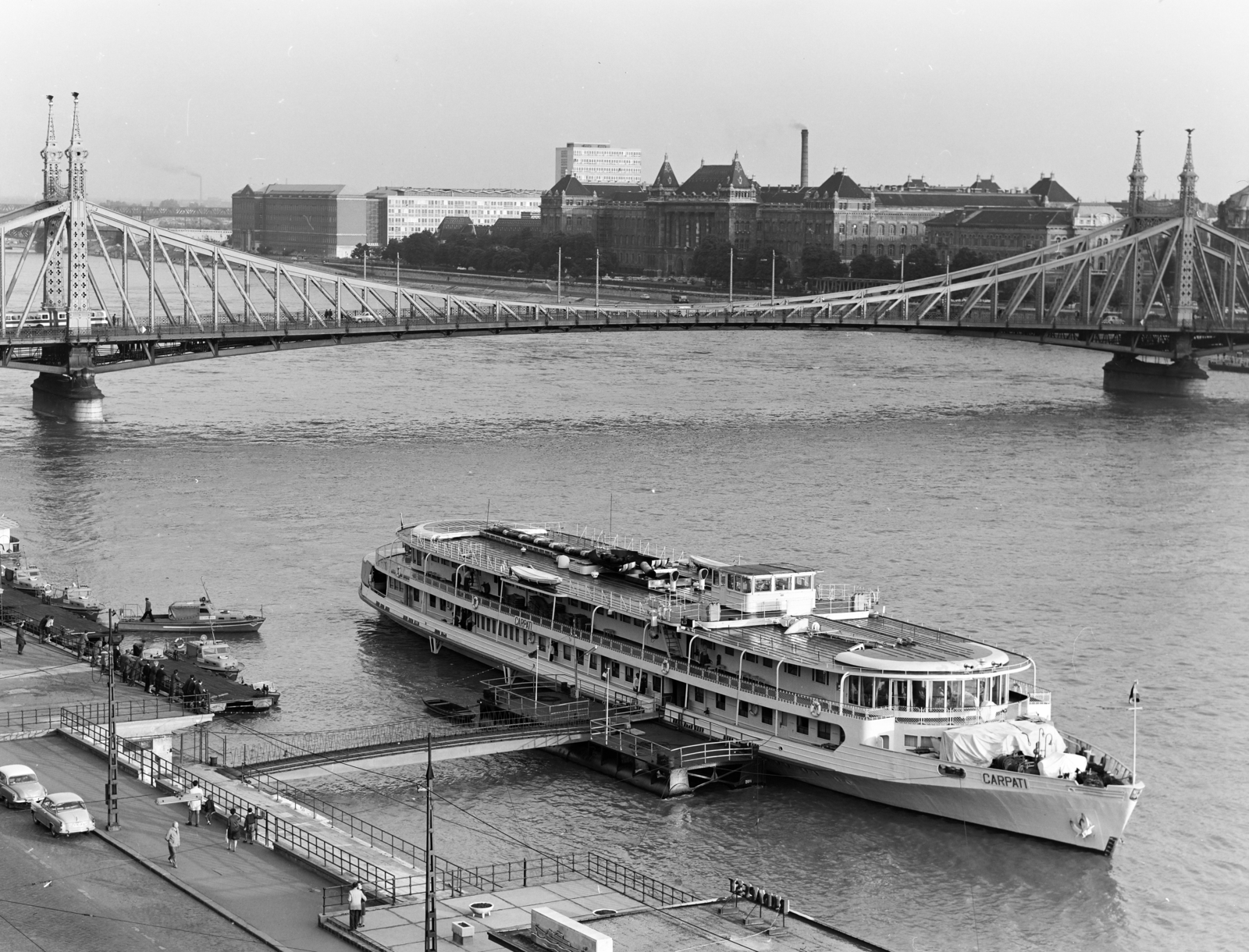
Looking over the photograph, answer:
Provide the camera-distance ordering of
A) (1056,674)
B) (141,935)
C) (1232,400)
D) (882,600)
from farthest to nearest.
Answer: (1232,400) < (882,600) < (1056,674) < (141,935)

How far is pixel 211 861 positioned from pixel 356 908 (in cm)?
308

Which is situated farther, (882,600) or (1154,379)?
(1154,379)

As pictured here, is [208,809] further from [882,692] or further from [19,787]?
[882,692]

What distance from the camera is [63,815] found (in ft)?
88.9

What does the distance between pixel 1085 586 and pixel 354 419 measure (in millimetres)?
35917

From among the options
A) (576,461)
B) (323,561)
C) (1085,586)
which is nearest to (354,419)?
(576,461)

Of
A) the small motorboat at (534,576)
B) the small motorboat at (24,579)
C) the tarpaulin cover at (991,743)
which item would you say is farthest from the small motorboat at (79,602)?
the tarpaulin cover at (991,743)

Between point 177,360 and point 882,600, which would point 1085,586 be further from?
point 177,360

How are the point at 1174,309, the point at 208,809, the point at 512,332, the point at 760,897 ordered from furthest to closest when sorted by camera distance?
the point at 1174,309, the point at 512,332, the point at 208,809, the point at 760,897

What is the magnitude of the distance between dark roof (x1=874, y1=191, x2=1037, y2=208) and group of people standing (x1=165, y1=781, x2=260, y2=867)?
17044cm

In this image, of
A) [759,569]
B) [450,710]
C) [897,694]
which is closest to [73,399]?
[450,710]

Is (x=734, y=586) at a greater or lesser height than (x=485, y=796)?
greater

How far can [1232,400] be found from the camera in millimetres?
98375

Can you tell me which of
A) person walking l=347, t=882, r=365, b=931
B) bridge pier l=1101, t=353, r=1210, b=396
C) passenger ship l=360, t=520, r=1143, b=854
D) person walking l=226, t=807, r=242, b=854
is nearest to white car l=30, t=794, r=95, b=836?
person walking l=226, t=807, r=242, b=854
